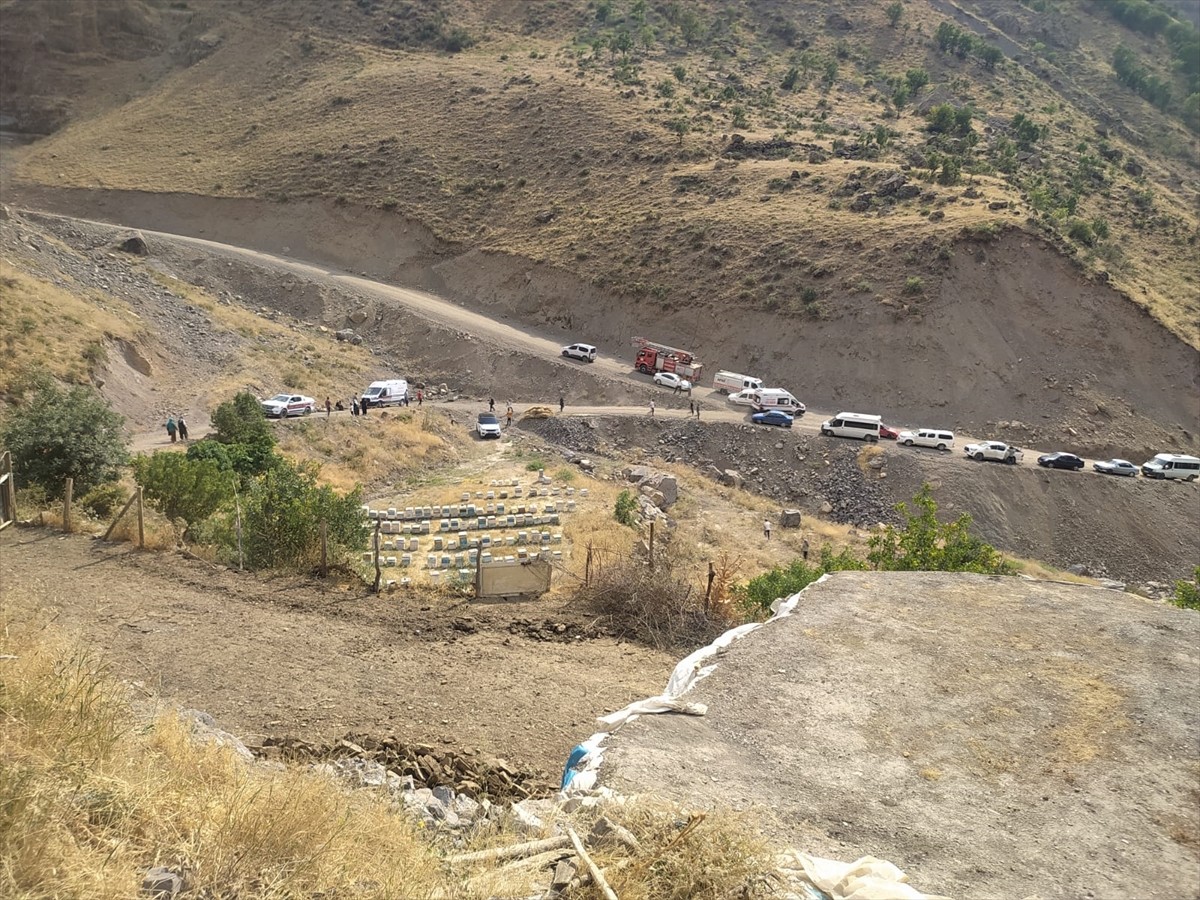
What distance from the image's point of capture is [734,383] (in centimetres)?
4222

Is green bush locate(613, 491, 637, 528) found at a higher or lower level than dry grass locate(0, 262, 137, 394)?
lower

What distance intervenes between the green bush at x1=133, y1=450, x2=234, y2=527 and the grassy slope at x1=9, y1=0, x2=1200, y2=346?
3115 cm

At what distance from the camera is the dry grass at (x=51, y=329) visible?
28.9 metres

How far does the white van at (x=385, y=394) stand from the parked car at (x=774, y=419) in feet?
55.0

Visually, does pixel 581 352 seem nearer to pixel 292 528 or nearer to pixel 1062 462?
pixel 1062 462

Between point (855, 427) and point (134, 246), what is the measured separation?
42.0 m

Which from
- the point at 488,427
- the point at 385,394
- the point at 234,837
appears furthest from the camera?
the point at 385,394

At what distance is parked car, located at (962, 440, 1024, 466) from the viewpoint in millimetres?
36188

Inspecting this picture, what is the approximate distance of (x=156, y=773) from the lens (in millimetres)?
6660

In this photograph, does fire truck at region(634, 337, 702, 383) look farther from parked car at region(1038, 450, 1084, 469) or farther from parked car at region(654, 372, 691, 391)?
parked car at region(1038, 450, 1084, 469)

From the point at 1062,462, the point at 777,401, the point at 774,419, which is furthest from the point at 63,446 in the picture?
the point at 1062,462

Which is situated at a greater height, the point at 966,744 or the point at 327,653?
the point at 966,744

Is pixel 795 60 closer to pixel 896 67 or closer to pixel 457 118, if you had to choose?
pixel 896 67

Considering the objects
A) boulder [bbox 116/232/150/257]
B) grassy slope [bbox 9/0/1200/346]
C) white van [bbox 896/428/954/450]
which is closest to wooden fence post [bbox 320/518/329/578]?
white van [bbox 896/428/954/450]
